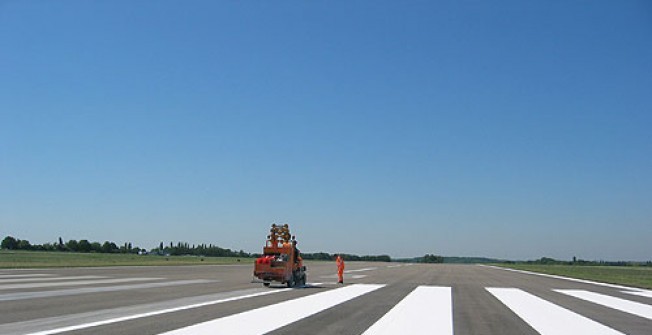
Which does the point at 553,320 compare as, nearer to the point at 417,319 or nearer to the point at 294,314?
the point at 417,319

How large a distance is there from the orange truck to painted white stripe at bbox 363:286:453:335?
745 centimetres

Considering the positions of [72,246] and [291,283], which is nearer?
[291,283]

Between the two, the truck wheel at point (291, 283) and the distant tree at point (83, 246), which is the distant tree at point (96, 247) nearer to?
the distant tree at point (83, 246)

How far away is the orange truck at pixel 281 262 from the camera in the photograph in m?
25.5

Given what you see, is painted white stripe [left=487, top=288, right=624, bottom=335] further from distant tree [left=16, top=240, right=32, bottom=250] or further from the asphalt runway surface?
distant tree [left=16, top=240, right=32, bottom=250]

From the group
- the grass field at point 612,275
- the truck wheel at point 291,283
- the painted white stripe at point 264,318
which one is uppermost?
the grass field at point 612,275

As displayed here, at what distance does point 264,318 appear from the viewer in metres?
13.6

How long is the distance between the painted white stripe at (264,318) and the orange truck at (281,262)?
6122 mm

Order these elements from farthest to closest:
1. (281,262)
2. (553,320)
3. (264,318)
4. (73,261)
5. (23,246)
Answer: (23,246) → (73,261) → (281,262) → (553,320) → (264,318)

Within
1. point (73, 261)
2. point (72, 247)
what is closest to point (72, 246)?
point (72, 247)

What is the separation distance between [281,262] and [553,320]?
1320cm

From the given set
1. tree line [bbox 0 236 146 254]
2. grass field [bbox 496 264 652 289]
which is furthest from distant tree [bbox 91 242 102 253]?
grass field [bbox 496 264 652 289]

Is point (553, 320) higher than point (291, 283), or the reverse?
point (291, 283)

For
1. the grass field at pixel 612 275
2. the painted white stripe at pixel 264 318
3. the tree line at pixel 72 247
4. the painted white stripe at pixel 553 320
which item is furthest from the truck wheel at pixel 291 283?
the tree line at pixel 72 247
